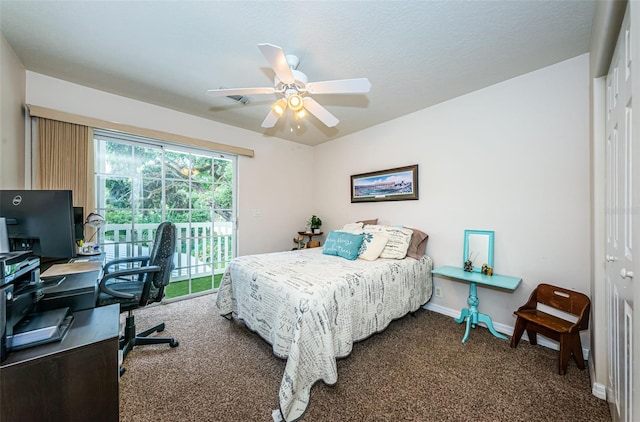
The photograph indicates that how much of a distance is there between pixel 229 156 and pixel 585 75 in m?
4.00

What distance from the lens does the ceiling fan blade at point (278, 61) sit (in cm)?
144

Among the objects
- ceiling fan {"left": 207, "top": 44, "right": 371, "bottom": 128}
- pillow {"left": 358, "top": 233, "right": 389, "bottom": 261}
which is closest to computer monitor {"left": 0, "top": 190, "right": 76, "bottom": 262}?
ceiling fan {"left": 207, "top": 44, "right": 371, "bottom": 128}

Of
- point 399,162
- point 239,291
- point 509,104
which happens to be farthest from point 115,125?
point 509,104

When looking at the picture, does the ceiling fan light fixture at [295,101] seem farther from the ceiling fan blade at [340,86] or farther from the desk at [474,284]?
the desk at [474,284]

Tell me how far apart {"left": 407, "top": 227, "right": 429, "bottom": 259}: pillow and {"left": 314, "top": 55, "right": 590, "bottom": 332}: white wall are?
0.12 meters

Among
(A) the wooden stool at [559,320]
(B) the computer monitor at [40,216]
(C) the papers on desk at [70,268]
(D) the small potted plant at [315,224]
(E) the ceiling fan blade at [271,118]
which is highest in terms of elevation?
(E) the ceiling fan blade at [271,118]

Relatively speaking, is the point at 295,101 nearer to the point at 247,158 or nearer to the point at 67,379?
the point at 67,379

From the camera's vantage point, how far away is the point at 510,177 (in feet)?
7.77

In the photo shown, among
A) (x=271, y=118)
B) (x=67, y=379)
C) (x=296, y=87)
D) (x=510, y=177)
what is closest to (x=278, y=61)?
(x=296, y=87)

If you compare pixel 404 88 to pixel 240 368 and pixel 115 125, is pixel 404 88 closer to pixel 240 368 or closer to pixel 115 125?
pixel 240 368

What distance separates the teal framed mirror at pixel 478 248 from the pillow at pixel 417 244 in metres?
0.44

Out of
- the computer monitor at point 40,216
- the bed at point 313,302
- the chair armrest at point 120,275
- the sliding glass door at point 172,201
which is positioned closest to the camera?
the computer monitor at point 40,216

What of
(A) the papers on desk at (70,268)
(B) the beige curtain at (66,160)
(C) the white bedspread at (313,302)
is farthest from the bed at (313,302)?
(B) the beige curtain at (66,160)

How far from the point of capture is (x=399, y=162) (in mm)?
3295
